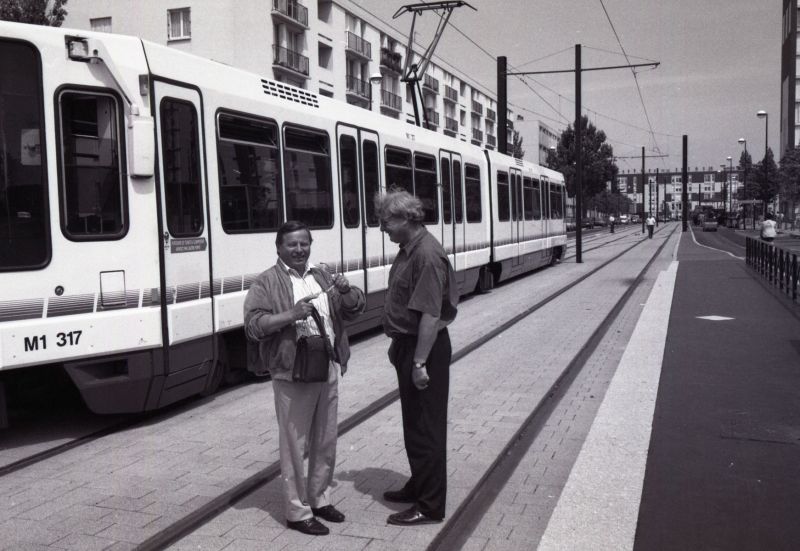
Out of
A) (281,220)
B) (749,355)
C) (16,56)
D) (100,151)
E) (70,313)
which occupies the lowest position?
(749,355)

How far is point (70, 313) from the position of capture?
6.11 metres

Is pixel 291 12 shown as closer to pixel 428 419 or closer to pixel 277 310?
pixel 277 310

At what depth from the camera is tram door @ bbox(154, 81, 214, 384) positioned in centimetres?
667

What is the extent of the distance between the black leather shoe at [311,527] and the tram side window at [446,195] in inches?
408

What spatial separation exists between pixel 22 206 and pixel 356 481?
308cm

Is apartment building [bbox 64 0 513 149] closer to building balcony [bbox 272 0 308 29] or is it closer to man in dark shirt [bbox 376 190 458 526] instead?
building balcony [bbox 272 0 308 29]

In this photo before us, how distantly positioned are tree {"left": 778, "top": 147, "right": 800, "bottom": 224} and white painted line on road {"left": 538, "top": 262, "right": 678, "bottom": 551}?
47.5m

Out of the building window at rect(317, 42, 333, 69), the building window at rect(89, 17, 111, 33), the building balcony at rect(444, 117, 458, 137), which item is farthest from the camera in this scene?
the building balcony at rect(444, 117, 458, 137)

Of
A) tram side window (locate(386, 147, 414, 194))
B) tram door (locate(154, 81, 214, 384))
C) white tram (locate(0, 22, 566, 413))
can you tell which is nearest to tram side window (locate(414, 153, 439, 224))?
tram side window (locate(386, 147, 414, 194))

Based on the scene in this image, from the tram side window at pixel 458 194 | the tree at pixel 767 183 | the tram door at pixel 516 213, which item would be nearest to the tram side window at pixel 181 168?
the tram side window at pixel 458 194

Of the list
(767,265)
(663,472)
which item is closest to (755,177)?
(767,265)

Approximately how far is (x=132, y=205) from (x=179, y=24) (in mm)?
34683

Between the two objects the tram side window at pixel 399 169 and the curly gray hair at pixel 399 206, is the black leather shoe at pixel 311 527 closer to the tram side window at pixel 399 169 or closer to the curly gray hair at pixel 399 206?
the curly gray hair at pixel 399 206

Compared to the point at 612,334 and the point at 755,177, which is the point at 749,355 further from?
the point at 755,177
